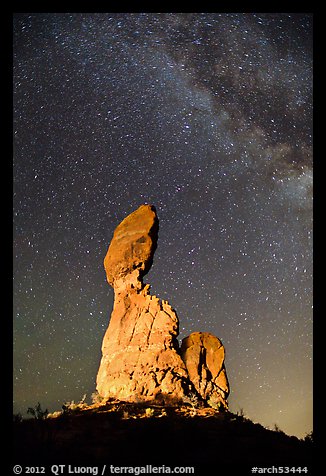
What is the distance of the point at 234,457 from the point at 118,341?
1064 cm

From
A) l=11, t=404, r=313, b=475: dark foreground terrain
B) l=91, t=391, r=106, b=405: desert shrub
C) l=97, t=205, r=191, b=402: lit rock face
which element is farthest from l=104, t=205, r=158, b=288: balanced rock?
l=11, t=404, r=313, b=475: dark foreground terrain

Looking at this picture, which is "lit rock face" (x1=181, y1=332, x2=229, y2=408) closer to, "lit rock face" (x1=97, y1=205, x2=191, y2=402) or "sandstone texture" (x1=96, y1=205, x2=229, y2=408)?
"sandstone texture" (x1=96, y1=205, x2=229, y2=408)

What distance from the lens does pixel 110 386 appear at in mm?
19984

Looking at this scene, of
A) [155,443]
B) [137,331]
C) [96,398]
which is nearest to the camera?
[155,443]

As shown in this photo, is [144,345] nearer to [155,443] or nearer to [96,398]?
[96,398]

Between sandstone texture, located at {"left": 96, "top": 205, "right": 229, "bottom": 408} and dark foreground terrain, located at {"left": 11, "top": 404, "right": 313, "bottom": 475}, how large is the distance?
3059 mm

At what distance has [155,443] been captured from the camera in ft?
41.5

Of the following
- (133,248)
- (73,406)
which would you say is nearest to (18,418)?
(73,406)

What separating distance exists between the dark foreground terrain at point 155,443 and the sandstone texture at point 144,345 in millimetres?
3059

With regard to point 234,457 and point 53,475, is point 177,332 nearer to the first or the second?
point 234,457

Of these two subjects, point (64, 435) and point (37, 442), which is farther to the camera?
point (64, 435)

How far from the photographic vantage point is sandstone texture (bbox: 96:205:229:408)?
1925cm

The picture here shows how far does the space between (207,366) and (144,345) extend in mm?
3713

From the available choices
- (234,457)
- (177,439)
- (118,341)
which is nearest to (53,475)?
(177,439)
